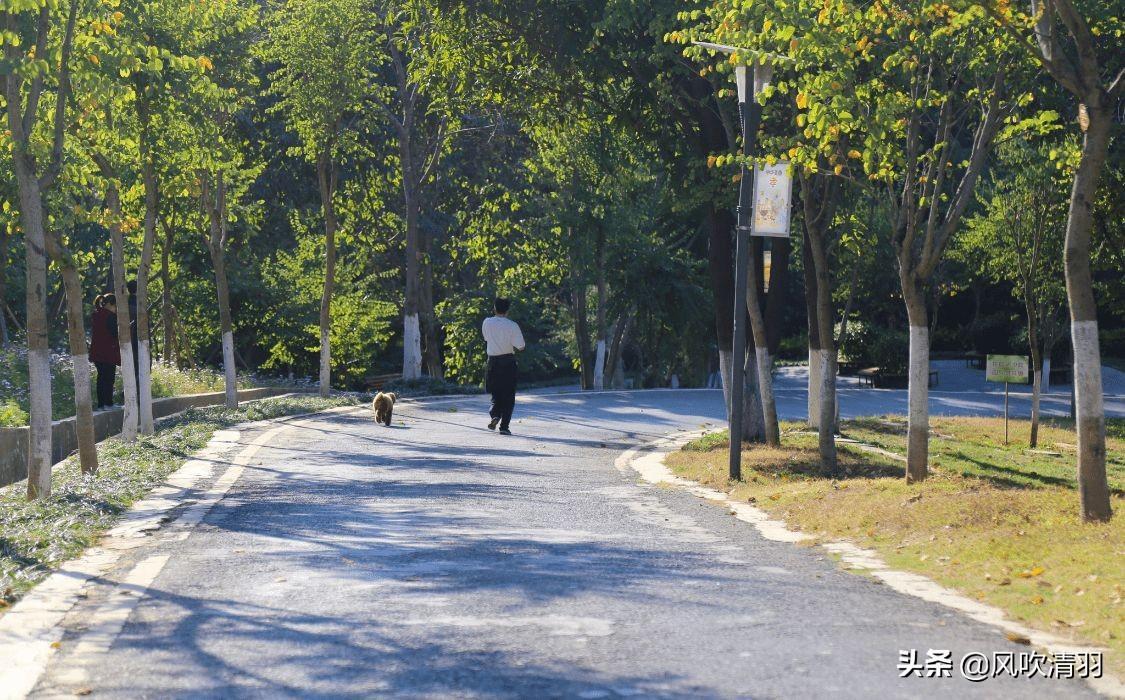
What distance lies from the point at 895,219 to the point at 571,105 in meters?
8.58

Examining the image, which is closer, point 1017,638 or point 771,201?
point 1017,638

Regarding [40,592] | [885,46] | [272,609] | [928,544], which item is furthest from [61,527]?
[885,46]

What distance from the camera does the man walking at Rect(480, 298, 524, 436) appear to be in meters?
21.2

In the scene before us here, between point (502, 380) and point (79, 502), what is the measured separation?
9.93m

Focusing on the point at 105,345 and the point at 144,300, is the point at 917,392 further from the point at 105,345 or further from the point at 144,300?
the point at 105,345

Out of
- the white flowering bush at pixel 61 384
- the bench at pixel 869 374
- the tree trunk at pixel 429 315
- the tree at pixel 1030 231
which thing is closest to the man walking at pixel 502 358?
the white flowering bush at pixel 61 384

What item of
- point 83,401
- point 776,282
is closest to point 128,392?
point 83,401

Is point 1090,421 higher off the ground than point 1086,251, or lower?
lower

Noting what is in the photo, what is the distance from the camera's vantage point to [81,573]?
8.73m

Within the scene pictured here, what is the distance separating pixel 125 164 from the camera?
2061 centimetres

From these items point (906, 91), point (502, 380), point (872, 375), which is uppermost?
point (906, 91)

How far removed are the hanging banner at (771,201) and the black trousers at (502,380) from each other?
6.94 meters

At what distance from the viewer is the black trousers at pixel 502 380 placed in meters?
21.4

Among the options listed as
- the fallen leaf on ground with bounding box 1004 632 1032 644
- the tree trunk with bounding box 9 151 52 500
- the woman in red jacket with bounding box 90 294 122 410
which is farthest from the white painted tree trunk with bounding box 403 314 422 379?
the fallen leaf on ground with bounding box 1004 632 1032 644
